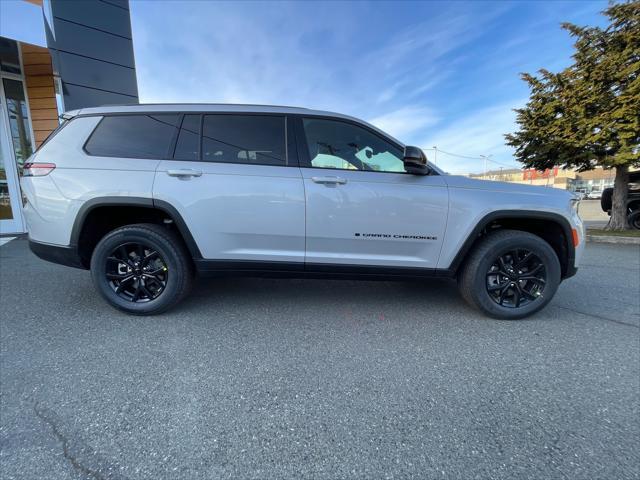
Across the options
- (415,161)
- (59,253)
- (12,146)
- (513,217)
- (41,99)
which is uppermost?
(41,99)

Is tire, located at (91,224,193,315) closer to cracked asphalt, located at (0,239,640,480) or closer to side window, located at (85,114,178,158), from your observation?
cracked asphalt, located at (0,239,640,480)

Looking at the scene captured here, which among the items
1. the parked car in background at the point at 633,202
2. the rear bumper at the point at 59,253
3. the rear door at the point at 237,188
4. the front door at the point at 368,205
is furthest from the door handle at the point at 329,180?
the parked car in background at the point at 633,202

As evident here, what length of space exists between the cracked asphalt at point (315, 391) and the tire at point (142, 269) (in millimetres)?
188

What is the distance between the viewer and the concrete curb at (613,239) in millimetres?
7047

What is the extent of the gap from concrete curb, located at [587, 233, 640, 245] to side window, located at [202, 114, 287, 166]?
8.69 meters

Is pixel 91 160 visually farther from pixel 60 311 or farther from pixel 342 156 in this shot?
pixel 342 156

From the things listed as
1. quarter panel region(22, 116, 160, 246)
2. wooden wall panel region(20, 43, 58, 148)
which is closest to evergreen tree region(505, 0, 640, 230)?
quarter panel region(22, 116, 160, 246)

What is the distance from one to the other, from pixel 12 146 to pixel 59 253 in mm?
A: 6575

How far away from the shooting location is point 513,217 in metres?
2.76

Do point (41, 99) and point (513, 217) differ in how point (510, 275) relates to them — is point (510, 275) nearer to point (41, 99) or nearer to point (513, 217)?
point (513, 217)

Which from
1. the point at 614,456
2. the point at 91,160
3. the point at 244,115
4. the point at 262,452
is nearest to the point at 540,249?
the point at 614,456

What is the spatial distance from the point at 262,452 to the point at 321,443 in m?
0.29

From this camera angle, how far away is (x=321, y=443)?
1474 mm

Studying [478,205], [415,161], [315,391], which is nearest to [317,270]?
[315,391]
